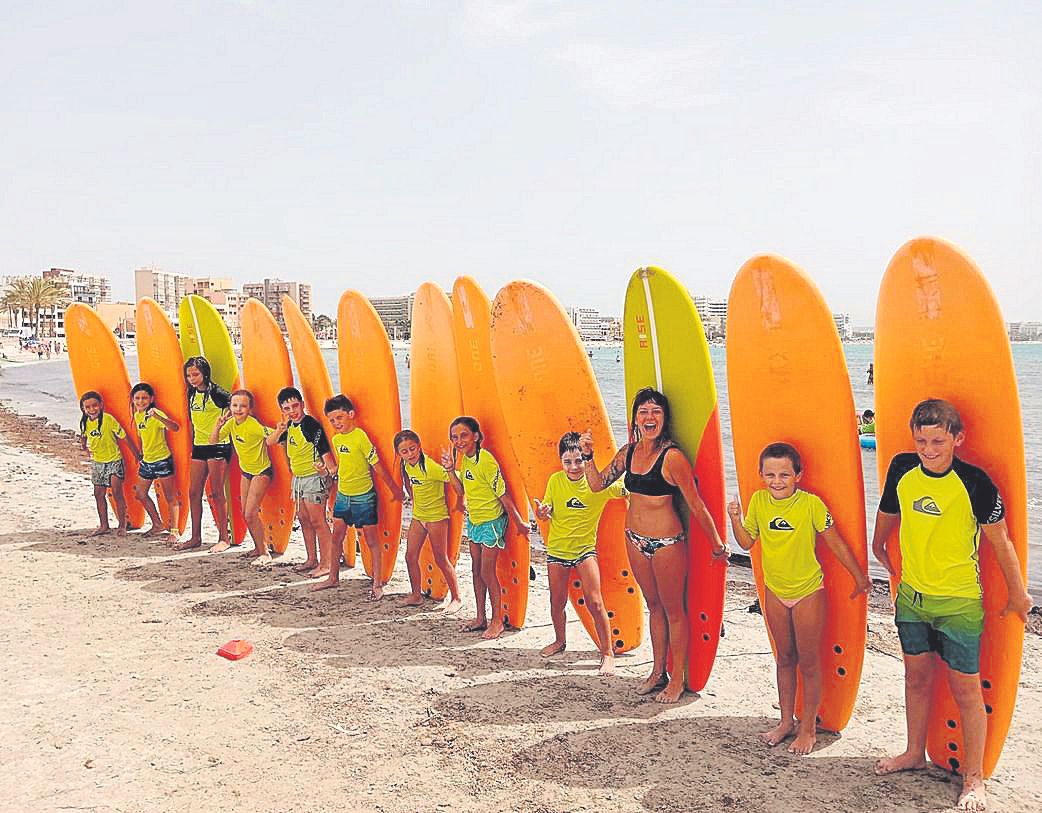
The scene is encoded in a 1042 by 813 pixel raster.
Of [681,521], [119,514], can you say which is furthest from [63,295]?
[681,521]

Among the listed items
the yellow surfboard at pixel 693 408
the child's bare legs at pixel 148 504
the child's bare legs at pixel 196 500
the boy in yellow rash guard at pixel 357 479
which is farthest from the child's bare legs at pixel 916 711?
the child's bare legs at pixel 148 504

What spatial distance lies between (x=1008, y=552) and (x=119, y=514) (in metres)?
7.76

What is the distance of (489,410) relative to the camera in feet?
18.6

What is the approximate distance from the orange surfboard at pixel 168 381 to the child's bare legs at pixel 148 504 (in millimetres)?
89

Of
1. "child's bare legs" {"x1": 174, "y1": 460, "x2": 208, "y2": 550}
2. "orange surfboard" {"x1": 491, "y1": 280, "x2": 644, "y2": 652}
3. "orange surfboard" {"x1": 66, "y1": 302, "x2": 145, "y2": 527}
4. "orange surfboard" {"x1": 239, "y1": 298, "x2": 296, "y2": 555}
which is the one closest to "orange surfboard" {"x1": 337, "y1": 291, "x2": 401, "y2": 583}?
"orange surfboard" {"x1": 239, "y1": 298, "x2": 296, "y2": 555}

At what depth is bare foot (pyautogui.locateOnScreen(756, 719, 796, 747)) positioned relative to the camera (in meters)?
3.93

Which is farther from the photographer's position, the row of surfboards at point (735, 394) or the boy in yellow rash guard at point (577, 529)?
the boy in yellow rash guard at point (577, 529)

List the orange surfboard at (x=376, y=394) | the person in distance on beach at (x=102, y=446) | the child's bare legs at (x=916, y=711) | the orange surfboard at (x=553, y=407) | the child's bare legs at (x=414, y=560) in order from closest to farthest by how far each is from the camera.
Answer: the child's bare legs at (x=916, y=711) < the orange surfboard at (x=553, y=407) < the child's bare legs at (x=414, y=560) < the orange surfboard at (x=376, y=394) < the person in distance on beach at (x=102, y=446)

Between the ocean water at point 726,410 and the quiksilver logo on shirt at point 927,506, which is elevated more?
the quiksilver logo on shirt at point 927,506

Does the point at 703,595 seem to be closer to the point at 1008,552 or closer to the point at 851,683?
the point at 851,683

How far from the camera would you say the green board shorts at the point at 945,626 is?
10.9 feet

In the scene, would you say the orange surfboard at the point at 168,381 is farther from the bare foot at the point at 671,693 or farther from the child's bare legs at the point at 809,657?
the child's bare legs at the point at 809,657

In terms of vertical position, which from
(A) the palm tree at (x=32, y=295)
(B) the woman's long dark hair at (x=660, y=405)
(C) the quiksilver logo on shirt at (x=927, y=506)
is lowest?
(C) the quiksilver logo on shirt at (x=927, y=506)

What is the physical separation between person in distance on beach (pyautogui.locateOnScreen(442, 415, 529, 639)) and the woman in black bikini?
1084 mm
